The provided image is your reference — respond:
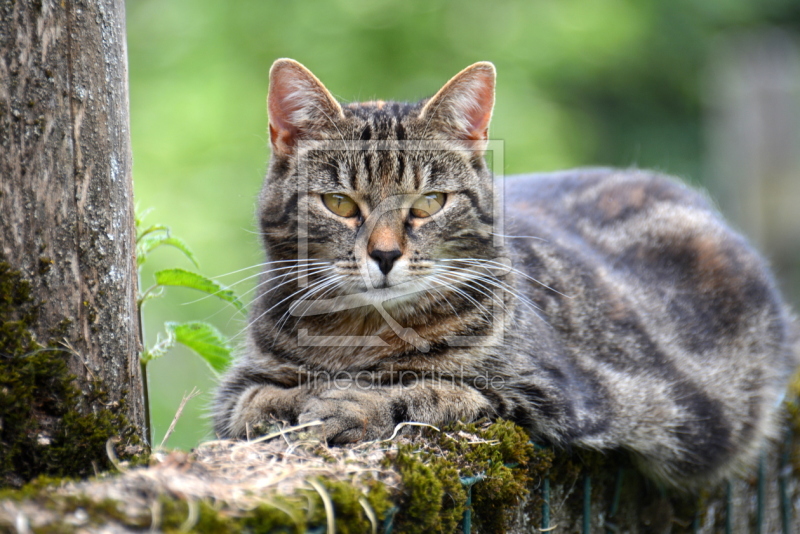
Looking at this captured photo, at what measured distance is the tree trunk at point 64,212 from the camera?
165cm

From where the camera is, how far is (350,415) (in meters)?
2.04

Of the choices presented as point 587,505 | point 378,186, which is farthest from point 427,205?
point 587,505

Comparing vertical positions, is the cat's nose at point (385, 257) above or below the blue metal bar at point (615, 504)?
above

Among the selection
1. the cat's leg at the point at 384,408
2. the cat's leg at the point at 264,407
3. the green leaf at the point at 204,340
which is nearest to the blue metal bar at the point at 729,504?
the cat's leg at the point at 384,408

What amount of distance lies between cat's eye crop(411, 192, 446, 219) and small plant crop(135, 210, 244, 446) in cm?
67

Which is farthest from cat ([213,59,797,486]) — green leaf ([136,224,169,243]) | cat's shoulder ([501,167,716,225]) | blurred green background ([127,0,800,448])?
blurred green background ([127,0,800,448])

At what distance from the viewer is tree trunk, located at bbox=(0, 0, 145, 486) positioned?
5.42ft

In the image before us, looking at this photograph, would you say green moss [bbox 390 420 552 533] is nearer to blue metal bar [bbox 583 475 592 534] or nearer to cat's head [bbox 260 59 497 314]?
blue metal bar [bbox 583 475 592 534]

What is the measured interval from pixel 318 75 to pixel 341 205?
17.9 feet

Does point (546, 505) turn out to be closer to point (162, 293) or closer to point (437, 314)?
point (437, 314)

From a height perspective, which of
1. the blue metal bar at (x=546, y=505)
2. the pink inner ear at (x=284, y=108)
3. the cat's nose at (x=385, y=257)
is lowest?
the blue metal bar at (x=546, y=505)

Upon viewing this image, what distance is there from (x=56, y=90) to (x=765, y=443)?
3208mm

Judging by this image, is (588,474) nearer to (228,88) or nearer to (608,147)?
(228,88)

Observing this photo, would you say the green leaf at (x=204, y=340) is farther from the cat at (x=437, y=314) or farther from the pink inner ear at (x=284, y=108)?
the pink inner ear at (x=284, y=108)
